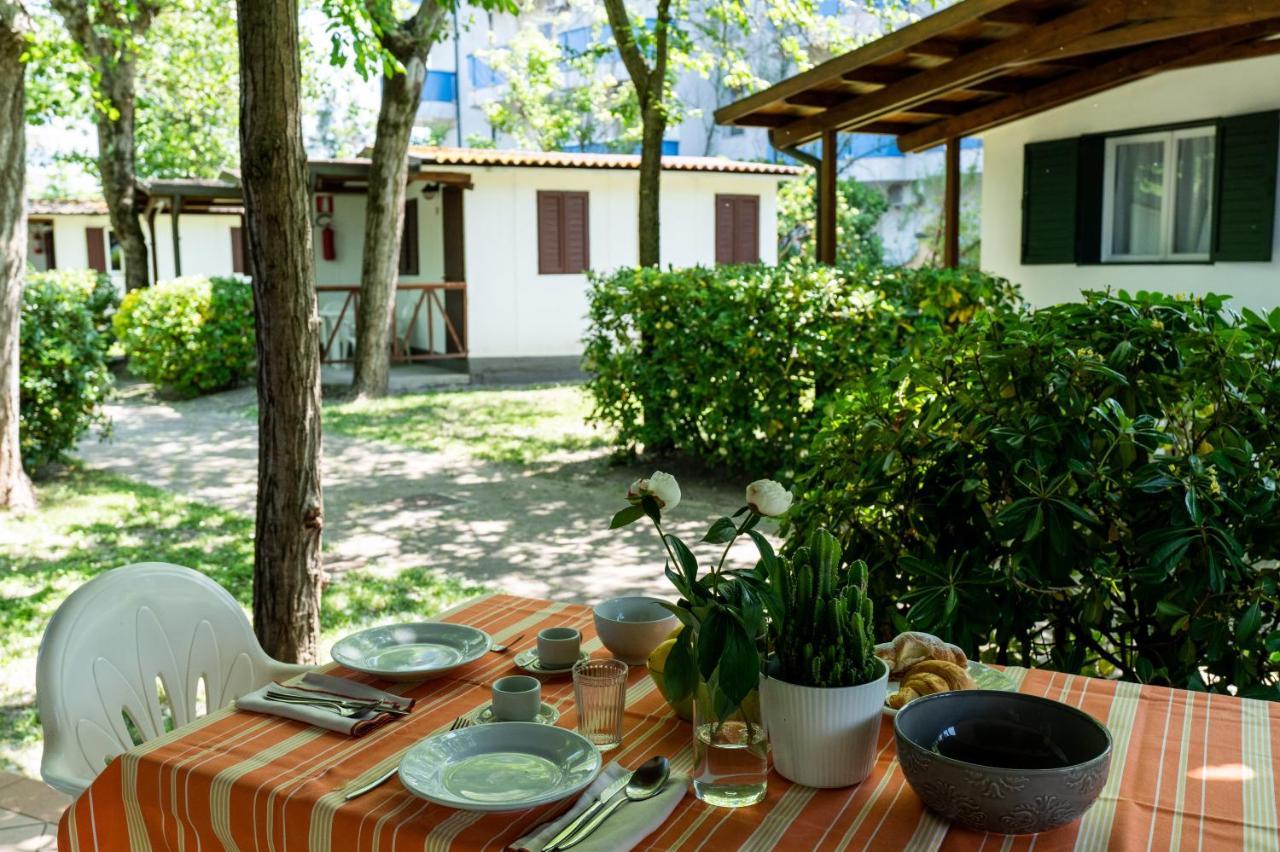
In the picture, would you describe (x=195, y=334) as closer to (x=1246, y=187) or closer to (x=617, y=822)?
(x=1246, y=187)

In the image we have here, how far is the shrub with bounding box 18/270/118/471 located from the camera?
866cm

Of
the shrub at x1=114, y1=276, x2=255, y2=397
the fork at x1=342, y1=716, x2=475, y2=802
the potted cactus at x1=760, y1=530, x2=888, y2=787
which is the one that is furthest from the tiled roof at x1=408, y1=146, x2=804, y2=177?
the potted cactus at x1=760, y1=530, x2=888, y2=787

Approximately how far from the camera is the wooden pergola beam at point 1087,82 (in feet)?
28.1

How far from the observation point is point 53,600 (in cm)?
589

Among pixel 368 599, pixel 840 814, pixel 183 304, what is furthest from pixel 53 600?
pixel 183 304

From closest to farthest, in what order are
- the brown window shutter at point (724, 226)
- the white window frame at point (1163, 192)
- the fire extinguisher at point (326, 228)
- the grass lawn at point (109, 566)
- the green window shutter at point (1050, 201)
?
the grass lawn at point (109, 566) < the white window frame at point (1163, 192) < the green window shutter at point (1050, 201) < the brown window shutter at point (724, 226) < the fire extinguisher at point (326, 228)

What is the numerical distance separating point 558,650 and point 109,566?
506cm

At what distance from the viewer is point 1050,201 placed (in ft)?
33.6

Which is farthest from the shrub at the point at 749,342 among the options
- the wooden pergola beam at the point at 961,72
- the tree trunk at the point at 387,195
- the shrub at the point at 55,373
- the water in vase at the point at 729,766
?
the water in vase at the point at 729,766

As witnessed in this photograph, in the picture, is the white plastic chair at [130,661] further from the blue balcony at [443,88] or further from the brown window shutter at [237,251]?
the blue balcony at [443,88]

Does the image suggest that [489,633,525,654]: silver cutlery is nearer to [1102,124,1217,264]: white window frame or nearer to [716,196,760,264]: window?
[1102,124,1217,264]: white window frame

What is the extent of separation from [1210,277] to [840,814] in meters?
8.59

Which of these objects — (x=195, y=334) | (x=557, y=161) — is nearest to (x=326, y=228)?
(x=557, y=161)

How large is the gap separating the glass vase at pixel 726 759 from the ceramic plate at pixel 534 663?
598mm
